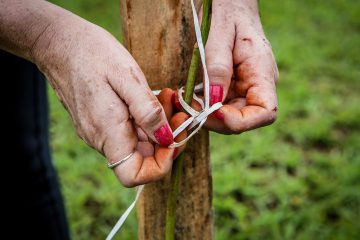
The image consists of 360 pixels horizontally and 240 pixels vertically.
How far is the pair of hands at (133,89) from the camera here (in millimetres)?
850

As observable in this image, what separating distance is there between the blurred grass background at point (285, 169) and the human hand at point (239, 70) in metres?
1.30

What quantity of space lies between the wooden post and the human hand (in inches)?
3.5

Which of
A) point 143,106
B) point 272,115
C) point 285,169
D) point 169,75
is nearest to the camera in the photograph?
point 143,106

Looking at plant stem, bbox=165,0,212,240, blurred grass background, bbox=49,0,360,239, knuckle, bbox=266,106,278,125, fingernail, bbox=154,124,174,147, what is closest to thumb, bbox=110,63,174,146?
fingernail, bbox=154,124,174,147

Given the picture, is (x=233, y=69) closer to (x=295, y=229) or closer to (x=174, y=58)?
(x=174, y=58)

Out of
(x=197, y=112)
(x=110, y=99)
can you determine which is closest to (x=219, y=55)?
(x=197, y=112)

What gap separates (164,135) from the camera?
87 cm

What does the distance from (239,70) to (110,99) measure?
0.32m

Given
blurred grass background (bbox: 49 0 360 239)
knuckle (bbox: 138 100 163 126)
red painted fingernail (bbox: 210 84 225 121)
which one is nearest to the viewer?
knuckle (bbox: 138 100 163 126)

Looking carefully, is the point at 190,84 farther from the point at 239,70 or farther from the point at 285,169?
the point at 285,169

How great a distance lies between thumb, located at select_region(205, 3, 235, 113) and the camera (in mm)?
960

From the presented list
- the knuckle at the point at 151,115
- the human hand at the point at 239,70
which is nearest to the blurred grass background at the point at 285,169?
the human hand at the point at 239,70

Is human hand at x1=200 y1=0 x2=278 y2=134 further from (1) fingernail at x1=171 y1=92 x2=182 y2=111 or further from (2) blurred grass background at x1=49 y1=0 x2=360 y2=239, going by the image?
(2) blurred grass background at x1=49 y1=0 x2=360 y2=239

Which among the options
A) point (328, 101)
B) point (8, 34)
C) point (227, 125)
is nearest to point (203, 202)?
point (227, 125)
